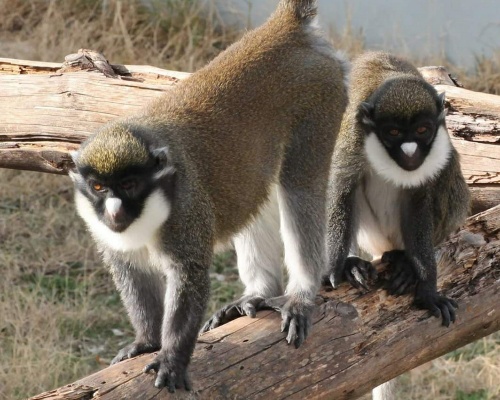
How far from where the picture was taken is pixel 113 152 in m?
4.16

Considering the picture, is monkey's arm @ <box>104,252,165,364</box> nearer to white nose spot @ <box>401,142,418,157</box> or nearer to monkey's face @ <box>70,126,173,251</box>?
monkey's face @ <box>70,126,173,251</box>

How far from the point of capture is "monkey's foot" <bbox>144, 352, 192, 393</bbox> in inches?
161

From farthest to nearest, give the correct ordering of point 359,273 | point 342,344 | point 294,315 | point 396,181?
point 396,181, point 359,273, point 294,315, point 342,344

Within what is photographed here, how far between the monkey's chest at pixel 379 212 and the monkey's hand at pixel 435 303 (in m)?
0.67

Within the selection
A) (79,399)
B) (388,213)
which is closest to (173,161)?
(79,399)

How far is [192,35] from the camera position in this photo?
1098 cm

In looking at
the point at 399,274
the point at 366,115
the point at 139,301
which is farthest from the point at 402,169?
the point at 139,301

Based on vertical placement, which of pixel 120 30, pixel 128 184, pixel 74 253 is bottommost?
pixel 74 253

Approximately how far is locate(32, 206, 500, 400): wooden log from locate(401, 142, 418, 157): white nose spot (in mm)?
654

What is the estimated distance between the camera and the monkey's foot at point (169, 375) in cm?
410

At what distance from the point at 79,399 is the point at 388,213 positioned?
2.48 metres

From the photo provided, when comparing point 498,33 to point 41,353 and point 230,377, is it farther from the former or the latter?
point 230,377

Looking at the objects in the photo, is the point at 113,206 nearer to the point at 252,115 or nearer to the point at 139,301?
the point at 139,301

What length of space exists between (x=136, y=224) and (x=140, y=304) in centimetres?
67
